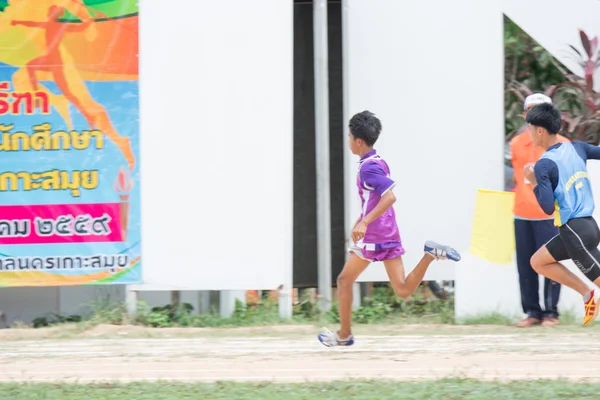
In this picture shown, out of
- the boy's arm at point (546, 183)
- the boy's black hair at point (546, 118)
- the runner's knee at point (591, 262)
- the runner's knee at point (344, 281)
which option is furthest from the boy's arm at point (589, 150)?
the runner's knee at point (344, 281)

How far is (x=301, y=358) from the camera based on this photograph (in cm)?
831

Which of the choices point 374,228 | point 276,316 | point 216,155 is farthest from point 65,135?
point 374,228

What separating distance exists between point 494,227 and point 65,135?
4399 mm

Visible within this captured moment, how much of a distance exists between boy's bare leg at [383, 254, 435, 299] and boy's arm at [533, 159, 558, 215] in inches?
37.5

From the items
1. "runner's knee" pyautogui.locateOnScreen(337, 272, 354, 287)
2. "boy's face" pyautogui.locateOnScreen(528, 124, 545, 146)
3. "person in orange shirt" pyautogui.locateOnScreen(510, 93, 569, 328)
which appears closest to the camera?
"boy's face" pyautogui.locateOnScreen(528, 124, 545, 146)

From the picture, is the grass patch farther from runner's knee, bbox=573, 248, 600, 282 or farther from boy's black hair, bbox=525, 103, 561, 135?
boy's black hair, bbox=525, 103, 561, 135

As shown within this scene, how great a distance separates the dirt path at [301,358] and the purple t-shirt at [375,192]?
92cm

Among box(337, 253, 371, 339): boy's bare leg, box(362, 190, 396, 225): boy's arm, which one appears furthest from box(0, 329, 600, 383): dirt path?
box(362, 190, 396, 225): boy's arm

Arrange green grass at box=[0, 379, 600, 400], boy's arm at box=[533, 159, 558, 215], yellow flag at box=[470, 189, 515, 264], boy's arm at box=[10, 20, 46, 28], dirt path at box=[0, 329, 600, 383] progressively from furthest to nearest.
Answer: yellow flag at box=[470, 189, 515, 264] → boy's arm at box=[10, 20, 46, 28] → boy's arm at box=[533, 159, 558, 215] → dirt path at box=[0, 329, 600, 383] → green grass at box=[0, 379, 600, 400]

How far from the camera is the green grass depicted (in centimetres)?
633

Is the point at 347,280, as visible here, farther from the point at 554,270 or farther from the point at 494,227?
the point at 494,227

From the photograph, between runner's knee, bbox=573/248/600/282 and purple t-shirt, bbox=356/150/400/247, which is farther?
purple t-shirt, bbox=356/150/400/247

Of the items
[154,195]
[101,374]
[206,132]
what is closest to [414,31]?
[206,132]

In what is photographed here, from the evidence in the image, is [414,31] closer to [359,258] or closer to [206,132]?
[206,132]
